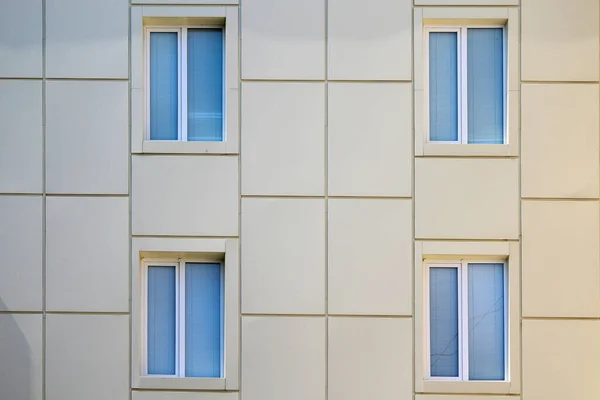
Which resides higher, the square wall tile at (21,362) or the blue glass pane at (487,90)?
the blue glass pane at (487,90)

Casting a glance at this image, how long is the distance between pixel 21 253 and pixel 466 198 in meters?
5.60

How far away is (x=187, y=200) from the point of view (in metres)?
8.45

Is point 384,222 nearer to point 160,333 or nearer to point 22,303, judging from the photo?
point 160,333

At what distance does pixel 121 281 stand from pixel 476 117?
4975 millimetres

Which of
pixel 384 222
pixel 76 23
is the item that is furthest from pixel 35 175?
pixel 384 222

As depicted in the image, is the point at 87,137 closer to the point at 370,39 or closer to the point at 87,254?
the point at 87,254

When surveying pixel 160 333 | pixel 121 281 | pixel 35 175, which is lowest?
pixel 160 333

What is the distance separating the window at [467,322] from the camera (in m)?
8.55

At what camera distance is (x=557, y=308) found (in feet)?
27.3

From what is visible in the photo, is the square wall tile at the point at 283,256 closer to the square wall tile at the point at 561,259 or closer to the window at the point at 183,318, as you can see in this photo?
the window at the point at 183,318

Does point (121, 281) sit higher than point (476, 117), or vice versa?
point (476, 117)

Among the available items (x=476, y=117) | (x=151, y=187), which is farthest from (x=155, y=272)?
(x=476, y=117)

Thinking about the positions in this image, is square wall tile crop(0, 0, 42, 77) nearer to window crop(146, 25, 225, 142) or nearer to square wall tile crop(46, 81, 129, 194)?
square wall tile crop(46, 81, 129, 194)

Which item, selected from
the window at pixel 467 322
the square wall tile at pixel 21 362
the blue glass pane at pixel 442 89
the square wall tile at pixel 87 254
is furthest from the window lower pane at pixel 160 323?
the blue glass pane at pixel 442 89
